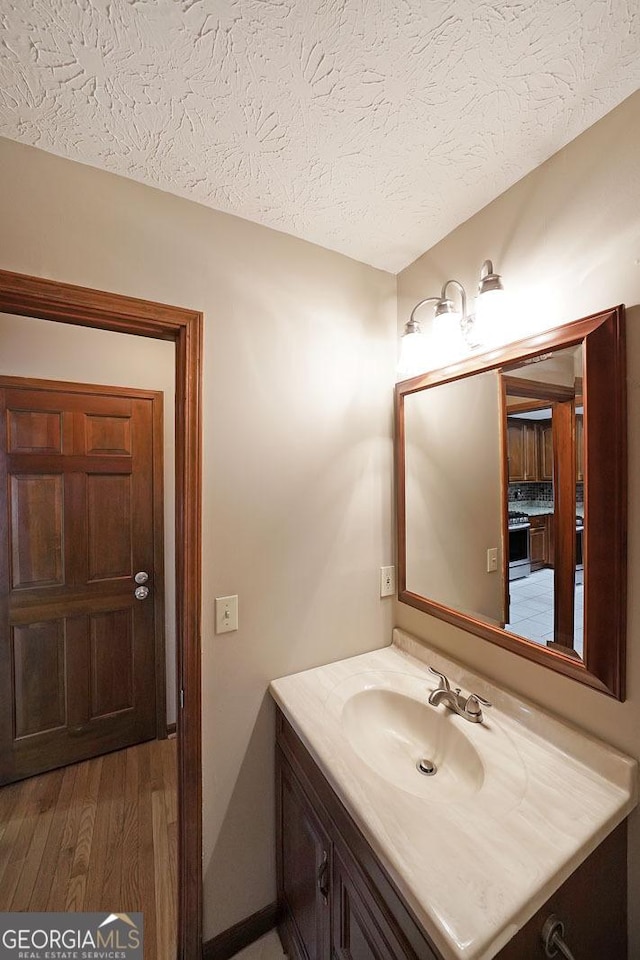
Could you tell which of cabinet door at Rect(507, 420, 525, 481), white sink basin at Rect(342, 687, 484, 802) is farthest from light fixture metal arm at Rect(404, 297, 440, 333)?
white sink basin at Rect(342, 687, 484, 802)

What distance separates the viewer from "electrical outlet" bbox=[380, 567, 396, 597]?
4.93 feet

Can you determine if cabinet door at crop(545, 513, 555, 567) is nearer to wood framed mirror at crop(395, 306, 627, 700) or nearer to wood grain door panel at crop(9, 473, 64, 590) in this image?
wood framed mirror at crop(395, 306, 627, 700)

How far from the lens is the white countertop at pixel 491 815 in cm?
59

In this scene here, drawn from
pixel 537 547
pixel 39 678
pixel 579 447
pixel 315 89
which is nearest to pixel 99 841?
pixel 39 678

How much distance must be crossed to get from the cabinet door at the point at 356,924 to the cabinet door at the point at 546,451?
1.01 m

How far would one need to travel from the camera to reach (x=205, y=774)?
3.84 feet

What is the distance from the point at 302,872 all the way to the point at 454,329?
1724 millimetres

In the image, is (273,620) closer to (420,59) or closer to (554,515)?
(554,515)

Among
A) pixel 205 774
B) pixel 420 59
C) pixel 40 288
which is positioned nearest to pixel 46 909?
pixel 205 774

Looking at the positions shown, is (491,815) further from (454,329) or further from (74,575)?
(74,575)

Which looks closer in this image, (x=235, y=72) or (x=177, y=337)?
(x=235, y=72)

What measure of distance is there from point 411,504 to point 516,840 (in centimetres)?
97

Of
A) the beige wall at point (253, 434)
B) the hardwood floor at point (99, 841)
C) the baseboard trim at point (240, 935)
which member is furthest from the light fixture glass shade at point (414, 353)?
the hardwood floor at point (99, 841)

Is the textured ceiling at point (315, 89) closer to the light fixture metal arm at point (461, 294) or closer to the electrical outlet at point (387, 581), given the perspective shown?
the light fixture metal arm at point (461, 294)
